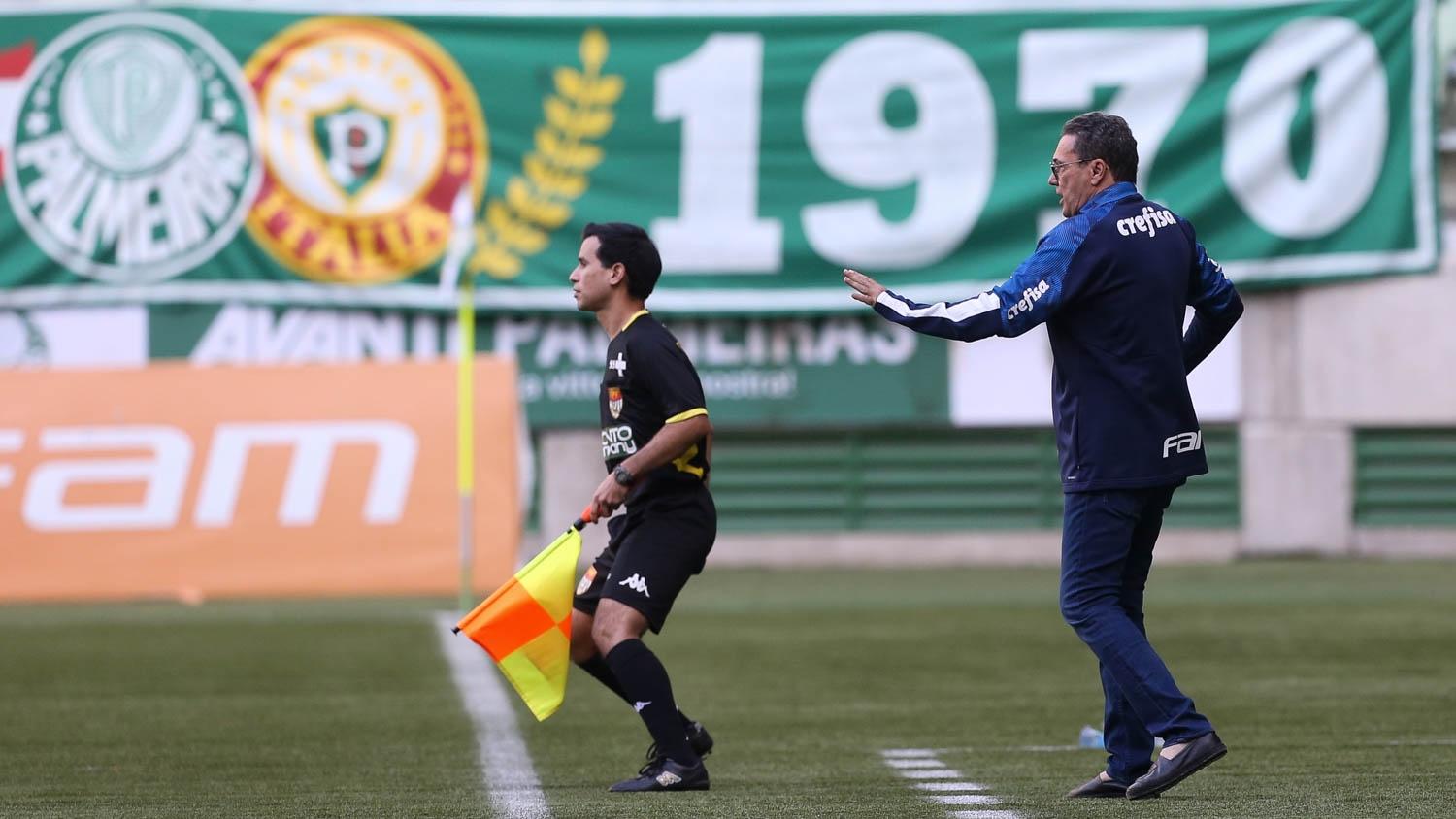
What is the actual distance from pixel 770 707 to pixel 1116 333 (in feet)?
12.2

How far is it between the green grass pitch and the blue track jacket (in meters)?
0.90

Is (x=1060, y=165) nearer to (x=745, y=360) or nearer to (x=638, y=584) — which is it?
(x=638, y=584)

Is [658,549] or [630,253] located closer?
[658,549]

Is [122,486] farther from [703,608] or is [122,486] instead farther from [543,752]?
[543,752]

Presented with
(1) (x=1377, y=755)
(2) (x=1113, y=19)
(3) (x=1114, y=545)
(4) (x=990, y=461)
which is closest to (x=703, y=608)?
(4) (x=990, y=461)

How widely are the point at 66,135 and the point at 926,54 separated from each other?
746 centimetres

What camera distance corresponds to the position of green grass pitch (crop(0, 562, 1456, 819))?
6133mm

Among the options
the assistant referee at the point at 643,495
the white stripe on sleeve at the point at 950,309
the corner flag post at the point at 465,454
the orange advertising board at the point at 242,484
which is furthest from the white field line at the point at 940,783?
the orange advertising board at the point at 242,484

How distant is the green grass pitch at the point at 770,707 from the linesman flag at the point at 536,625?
311 mm

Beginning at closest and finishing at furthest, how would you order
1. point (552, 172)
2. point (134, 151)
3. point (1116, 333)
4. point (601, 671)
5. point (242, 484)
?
1. point (1116, 333)
2. point (601, 671)
3. point (242, 484)
4. point (134, 151)
5. point (552, 172)

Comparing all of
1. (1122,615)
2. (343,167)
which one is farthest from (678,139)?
(1122,615)

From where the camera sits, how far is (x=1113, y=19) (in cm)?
1952

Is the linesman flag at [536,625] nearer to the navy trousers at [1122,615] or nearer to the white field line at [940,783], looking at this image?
the white field line at [940,783]

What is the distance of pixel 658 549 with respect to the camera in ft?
20.9
